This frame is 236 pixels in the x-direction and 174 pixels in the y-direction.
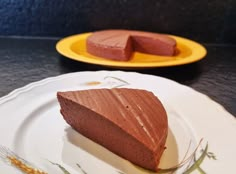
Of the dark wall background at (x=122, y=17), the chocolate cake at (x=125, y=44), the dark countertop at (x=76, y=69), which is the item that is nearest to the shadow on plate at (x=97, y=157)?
the dark countertop at (x=76, y=69)

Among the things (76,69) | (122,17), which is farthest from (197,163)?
(122,17)

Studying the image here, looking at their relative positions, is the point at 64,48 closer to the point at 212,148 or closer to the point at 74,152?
the point at 74,152

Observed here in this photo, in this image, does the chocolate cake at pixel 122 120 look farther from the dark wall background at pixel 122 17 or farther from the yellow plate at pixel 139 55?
the dark wall background at pixel 122 17

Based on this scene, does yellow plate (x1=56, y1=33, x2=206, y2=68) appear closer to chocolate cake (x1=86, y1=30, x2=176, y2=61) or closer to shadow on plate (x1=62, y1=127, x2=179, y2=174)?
chocolate cake (x1=86, y1=30, x2=176, y2=61)

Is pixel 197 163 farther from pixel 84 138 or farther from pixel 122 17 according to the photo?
pixel 122 17

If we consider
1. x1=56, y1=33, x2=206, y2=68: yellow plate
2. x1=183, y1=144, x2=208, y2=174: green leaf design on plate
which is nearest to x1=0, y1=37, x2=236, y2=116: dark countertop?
x1=56, y1=33, x2=206, y2=68: yellow plate

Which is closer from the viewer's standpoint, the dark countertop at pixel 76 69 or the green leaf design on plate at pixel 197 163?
the green leaf design on plate at pixel 197 163
